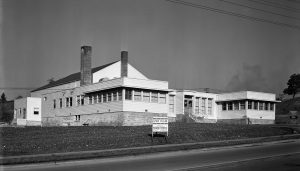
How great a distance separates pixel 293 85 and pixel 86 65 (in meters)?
70.7

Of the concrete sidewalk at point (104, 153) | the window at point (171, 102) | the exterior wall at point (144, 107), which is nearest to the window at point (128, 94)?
the exterior wall at point (144, 107)

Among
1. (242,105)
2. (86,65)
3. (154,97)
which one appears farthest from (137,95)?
(242,105)

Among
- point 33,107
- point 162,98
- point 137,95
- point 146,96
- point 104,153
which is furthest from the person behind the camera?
point 33,107

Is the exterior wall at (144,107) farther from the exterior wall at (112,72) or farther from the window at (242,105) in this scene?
the window at (242,105)

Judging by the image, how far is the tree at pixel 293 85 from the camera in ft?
338

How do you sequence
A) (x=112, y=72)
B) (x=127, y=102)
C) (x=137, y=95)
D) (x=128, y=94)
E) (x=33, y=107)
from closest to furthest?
1. (x=127, y=102)
2. (x=128, y=94)
3. (x=137, y=95)
4. (x=112, y=72)
5. (x=33, y=107)

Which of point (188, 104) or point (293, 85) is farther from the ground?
point (293, 85)

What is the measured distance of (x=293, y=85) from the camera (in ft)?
340

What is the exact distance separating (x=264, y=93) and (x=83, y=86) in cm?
2496

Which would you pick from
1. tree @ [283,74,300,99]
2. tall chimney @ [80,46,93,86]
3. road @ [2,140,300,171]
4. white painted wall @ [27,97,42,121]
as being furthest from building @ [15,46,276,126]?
tree @ [283,74,300,99]

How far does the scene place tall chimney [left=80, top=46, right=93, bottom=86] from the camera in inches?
1908

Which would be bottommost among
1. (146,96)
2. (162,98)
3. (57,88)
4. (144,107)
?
(144,107)

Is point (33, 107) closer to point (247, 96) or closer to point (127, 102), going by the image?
point (127, 102)

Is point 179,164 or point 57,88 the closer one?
point 179,164
